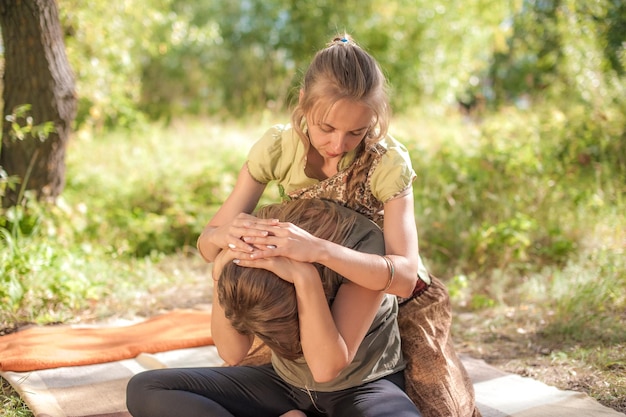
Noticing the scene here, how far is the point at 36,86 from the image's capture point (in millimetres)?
4508

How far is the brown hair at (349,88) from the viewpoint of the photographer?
7.38ft

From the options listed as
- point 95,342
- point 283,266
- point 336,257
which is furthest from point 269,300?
point 95,342

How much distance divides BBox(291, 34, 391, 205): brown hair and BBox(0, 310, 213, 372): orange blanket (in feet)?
5.12

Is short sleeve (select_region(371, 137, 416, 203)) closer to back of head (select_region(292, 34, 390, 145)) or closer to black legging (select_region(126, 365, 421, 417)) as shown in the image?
back of head (select_region(292, 34, 390, 145))

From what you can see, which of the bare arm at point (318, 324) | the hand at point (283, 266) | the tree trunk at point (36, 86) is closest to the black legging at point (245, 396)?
the bare arm at point (318, 324)

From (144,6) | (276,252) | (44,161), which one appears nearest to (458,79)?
(144,6)

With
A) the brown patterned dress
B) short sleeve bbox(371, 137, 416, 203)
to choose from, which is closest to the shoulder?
the brown patterned dress

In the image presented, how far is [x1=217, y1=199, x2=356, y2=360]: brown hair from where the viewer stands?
2.00 metres

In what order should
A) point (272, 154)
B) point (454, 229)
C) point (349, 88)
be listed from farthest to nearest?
point (454, 229) → point (272, 154) → point (349, 88)

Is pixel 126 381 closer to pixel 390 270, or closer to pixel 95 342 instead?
pixel 95 342

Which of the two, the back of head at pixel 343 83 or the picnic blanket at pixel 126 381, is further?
the picnic blanket at pixel 126 381

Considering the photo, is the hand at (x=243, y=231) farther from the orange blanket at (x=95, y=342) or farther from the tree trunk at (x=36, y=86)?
the tree trunk at (x=36, y=86)

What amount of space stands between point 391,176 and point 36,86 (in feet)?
10.2

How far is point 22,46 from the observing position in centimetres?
440
